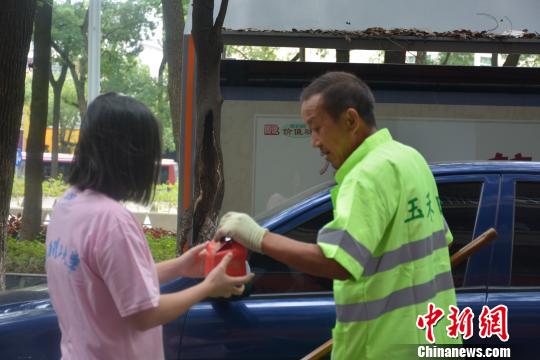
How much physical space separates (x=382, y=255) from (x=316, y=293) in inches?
48.7

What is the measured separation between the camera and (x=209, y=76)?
22.6 ft

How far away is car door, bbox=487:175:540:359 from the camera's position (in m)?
3.42

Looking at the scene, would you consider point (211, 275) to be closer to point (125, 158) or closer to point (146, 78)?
point (125, 158)

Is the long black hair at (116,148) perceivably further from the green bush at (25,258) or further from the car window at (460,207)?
the green bush at (25,258)

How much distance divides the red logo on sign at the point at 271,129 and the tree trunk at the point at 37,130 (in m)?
6.62

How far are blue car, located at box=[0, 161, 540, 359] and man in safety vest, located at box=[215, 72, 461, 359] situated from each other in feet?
3.19

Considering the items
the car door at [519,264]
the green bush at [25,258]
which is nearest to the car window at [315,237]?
the car door at [519,264]

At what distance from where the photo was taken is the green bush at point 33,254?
10891 millimetres

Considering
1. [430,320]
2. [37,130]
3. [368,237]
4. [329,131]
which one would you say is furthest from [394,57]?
[368,237]

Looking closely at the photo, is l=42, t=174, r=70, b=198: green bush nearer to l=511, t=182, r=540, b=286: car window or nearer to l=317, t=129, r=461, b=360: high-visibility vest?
Answer: l=511, t=182, r=540, b=286: car window

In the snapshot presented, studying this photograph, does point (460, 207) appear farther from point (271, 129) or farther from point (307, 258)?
point (271, 129)

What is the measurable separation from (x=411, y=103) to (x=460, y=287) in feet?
16.1

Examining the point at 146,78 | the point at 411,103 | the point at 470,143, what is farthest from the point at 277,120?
the point at 146,78

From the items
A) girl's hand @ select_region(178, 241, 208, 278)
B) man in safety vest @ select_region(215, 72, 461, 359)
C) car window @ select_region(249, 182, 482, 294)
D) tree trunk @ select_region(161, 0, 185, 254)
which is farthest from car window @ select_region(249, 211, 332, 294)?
tree trunk @ select_region(161, 0, 185, 254)
